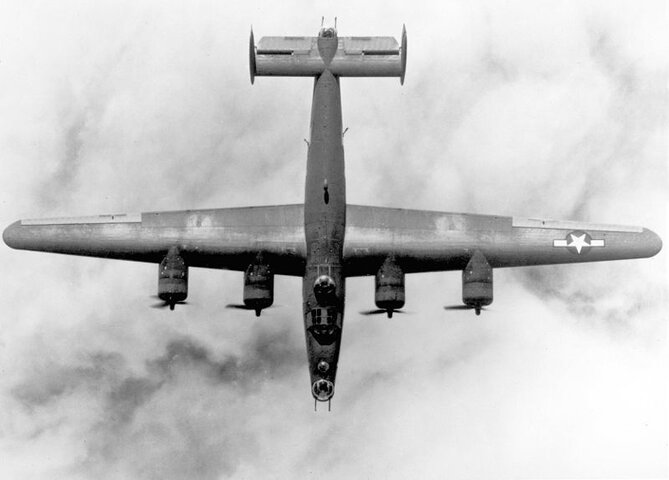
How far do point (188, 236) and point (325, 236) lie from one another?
20.2ft

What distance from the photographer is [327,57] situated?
160 ft

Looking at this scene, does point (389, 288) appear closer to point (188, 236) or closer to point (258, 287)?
point (258, 287)

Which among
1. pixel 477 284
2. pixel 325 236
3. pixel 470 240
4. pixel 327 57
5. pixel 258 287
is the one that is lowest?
pixel 258 287

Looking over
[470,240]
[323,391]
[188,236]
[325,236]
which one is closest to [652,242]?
[470,240]

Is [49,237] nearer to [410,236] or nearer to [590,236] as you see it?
[410,236]

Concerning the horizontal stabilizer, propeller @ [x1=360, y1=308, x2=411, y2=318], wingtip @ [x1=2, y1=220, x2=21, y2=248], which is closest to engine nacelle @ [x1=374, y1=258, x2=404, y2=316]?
propeller @ [x1=360, y1=308, x2=411, y2=318]

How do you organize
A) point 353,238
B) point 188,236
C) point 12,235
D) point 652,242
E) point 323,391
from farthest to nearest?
point 12,235, point 652,242, point 188,236, point 353,238, point 323,391

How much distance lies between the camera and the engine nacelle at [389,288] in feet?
148

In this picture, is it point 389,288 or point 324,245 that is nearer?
point 389,288

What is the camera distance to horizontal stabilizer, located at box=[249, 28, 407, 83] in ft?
159

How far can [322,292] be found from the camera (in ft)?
143

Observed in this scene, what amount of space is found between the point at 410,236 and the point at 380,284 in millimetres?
2808

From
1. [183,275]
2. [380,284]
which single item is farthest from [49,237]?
[380,284]

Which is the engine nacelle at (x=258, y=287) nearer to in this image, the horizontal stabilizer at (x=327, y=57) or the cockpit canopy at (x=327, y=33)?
the horizontal stabilizer at (x=327, y=57)
